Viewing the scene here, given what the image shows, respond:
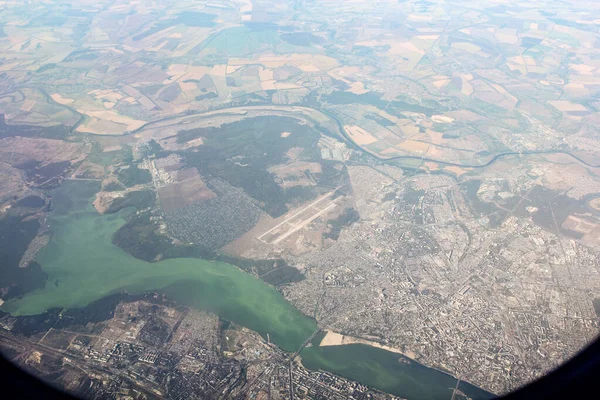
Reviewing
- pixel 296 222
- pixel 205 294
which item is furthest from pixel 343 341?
pixel 296 222

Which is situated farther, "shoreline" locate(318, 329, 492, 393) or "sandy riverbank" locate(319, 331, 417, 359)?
"sandy riverbank" locate(319, 331, 417, 359)

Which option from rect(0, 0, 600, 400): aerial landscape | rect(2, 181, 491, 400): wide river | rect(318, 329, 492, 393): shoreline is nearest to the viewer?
rect(2, 181, 491, 400): wide river

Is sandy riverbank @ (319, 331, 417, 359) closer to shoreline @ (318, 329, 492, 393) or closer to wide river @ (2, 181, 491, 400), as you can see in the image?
shoreline @ (318, 329, 492, 393)

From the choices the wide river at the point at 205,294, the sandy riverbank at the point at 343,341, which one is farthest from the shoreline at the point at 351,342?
the wide river at the point at 205,294

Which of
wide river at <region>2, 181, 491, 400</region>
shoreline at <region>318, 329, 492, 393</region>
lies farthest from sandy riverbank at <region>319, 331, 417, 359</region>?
wide river at <region>2, 181, 491, 400</region>

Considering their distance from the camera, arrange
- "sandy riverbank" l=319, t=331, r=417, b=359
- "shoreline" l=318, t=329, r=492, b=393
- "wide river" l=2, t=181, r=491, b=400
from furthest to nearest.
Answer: "sandy riverbank" l=319, t=331, r=417, b=359
"shoreline" l=318, t=329, r=492, b=393
"wide river" l=2, t=181, r=491, b=400
